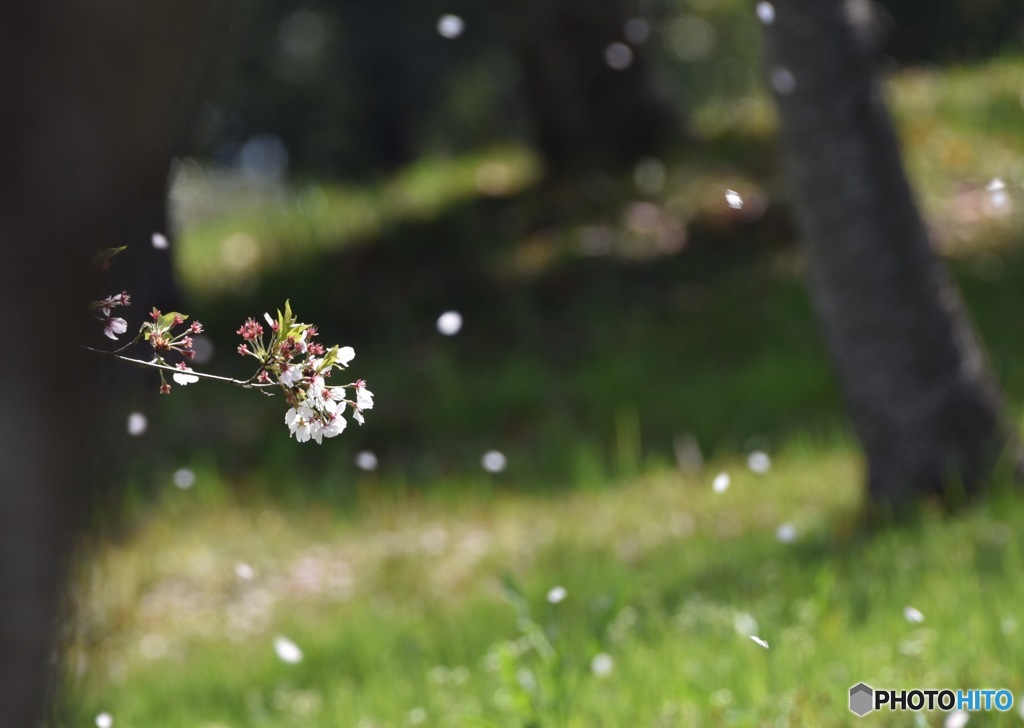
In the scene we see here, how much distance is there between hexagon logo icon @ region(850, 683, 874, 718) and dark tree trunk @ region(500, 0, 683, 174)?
8.16m

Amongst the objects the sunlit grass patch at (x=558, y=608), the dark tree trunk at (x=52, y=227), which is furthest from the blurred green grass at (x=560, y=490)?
the dark tree trunk at (x=52, y=227)

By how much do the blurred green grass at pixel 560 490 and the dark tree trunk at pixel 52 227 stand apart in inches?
25.3

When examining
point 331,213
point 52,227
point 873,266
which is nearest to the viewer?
point 52,227

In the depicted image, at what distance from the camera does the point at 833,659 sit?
361 centimetres

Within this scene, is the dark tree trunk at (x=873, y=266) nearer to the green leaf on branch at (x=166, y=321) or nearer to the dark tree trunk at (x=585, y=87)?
the green leaf on branch at (x=166, y=321)

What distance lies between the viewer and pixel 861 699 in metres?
3.30

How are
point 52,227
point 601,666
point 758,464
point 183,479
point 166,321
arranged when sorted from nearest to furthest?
point 52,227 → point 166,321 → point 601,666 → point 758,464 → point 183,479

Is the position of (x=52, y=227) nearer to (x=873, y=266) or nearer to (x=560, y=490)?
(x=873, y=266)

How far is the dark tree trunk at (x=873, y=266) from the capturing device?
4.89m

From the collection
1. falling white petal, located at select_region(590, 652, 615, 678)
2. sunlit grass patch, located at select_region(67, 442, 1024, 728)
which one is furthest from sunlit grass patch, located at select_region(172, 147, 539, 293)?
falling white petal, located at select_region(590, 652, 615, 678)

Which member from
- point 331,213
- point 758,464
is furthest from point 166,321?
point 331,213

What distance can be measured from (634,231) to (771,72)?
5.10 metres

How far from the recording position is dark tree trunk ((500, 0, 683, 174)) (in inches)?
425

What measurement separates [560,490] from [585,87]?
17.4ft
